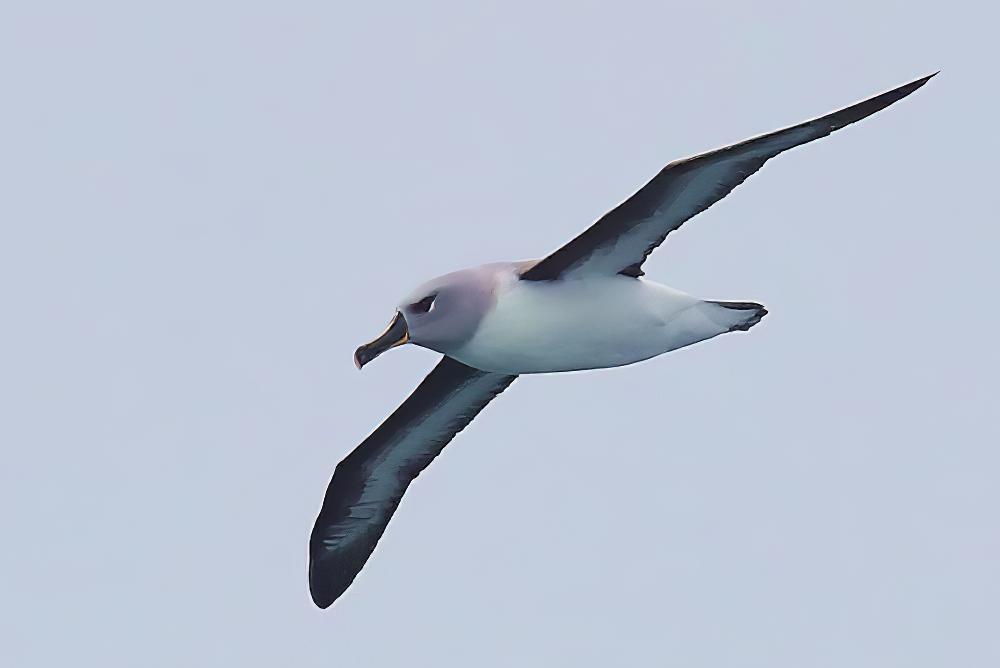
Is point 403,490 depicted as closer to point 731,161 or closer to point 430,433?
point 430,433

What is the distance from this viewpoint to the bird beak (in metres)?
15.2

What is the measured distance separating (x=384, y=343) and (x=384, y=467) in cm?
300

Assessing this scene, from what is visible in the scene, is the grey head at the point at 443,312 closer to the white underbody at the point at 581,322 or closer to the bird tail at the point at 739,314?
the white underbody at the point at 581,322

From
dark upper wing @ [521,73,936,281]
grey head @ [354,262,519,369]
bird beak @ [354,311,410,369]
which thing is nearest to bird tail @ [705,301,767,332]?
dark upper wing @ [521,73,936,281]

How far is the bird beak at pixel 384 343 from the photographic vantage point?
15.2 meters

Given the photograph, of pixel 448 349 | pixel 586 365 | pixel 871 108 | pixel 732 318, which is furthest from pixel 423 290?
pixel 871 108

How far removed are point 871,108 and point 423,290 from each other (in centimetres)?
450

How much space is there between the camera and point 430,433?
17719 millimetres

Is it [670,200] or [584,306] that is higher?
[670,200]

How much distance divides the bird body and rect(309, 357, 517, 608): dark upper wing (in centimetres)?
200

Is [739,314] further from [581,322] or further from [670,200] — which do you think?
[670,200]

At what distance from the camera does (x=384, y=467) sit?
1792cm

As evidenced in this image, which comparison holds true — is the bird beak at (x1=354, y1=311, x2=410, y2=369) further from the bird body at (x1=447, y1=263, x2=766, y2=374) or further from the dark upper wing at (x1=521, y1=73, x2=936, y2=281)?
the dark upper wing at (x1=521, y1=73, x2=936, y2=281)

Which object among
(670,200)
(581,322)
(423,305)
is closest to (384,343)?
(423,305)
